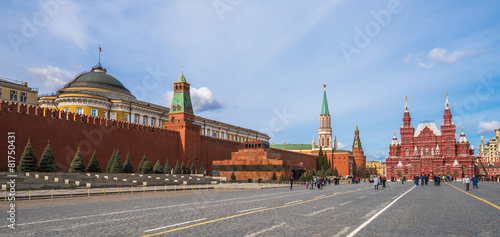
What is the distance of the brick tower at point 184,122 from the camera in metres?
55.2

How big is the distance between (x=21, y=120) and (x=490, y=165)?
136 meters

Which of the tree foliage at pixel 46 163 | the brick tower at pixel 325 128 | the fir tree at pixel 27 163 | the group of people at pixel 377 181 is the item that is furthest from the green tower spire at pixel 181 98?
the brick tower at pixel 325 128

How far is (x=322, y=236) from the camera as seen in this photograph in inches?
340

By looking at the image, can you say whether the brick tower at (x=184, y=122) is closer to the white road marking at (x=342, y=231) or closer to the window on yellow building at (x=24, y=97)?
the window on yellow building at (x=24, y=97)

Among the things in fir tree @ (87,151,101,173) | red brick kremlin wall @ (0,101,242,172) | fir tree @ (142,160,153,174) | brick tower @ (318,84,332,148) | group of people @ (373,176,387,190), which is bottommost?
group of people @ (373,176,387,190)

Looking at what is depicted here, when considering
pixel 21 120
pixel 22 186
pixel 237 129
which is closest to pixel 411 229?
pixel 22 186

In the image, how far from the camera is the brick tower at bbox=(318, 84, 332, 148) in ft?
413

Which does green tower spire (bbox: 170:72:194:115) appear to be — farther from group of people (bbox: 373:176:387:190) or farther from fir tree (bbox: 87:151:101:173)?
group of people (bbox: 373:176:387:190)

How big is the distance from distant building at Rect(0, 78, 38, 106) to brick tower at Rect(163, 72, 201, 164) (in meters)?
18.4

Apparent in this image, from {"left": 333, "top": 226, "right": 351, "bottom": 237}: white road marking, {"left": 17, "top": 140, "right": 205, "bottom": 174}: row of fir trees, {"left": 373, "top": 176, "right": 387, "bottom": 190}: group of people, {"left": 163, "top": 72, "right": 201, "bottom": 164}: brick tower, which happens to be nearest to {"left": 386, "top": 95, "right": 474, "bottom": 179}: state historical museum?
{"left": 373, "top": 176, "right": 387, "bottom": 190}: group of people

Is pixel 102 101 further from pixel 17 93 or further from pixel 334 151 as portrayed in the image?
pixel 334 151

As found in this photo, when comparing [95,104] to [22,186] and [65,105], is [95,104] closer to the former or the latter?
[65,105]

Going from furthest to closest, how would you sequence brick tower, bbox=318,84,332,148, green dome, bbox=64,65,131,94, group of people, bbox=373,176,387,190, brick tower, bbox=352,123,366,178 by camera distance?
brick tower, bbox=352,123,366,178 < brick tower, bbox=318,84,332,148 < green dome, bbox=64,65,131,94 < group of people, bbox=373,176,387,190

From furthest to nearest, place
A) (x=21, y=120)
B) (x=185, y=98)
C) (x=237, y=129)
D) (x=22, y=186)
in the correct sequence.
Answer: (x=237, y=129)
(x=185, y=98)
(x=21, y=120)
(x=22, y=186)
